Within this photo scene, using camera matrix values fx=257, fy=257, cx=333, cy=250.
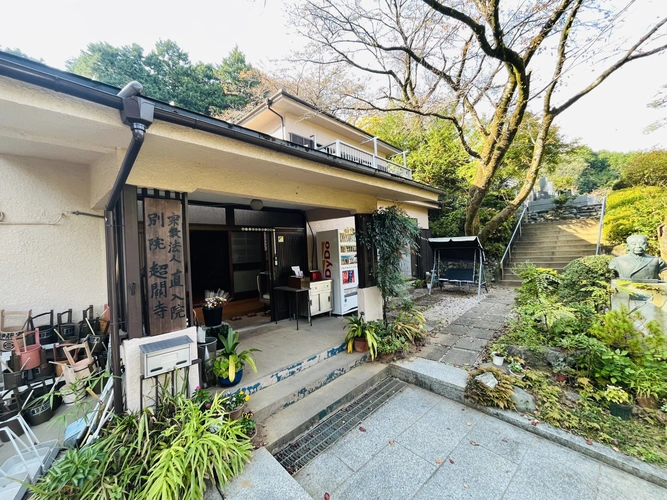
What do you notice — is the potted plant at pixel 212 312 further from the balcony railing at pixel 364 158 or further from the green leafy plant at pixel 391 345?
the balcony railing at pixel 364 158

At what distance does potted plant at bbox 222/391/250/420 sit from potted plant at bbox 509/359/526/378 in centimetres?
398

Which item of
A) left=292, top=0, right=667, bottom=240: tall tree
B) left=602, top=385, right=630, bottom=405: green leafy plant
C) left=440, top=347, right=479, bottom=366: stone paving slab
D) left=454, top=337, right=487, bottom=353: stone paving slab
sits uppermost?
left=292, top=0, right=667, bottom=240: tall tree

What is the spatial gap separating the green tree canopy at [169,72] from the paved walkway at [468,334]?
18566 mm

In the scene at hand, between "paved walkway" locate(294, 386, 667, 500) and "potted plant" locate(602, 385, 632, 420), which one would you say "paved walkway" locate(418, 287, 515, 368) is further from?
"potted plant" locate(602, 385, 632, 420)

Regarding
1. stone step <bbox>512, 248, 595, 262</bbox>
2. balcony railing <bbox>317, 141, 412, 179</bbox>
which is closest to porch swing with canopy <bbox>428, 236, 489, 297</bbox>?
stone step <bbox>512, 248, 595, 262</bbox>

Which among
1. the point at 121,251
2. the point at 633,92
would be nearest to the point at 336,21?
the point at 121,251

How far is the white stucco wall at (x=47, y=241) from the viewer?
345cm

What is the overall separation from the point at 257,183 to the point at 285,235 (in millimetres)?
3094

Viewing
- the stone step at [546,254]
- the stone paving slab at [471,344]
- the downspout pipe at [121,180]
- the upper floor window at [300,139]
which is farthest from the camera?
the upper floor window at [300,139]

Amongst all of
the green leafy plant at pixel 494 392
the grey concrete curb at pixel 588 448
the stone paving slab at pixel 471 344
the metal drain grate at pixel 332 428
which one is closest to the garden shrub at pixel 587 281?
the stone paving slab at pixel 471 344

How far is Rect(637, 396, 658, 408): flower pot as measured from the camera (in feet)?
10.1

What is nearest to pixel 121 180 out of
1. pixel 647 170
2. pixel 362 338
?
pixel 362 338

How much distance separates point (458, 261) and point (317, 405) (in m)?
8.14

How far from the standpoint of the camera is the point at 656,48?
6.79 meters
